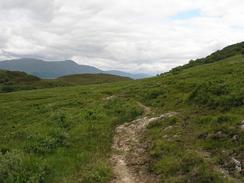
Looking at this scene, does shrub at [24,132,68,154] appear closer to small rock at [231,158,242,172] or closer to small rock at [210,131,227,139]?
small rock at [210,131,227,139]

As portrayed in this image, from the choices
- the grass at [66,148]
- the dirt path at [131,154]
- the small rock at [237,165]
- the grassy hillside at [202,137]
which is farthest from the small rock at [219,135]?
the grass at [66,148]

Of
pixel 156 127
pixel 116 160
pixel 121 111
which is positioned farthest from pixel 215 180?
pixel 121 111

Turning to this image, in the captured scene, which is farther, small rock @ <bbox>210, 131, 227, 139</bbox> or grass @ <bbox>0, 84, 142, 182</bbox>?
small rock @ <bbox>210, 131, 227, 139</bbox>

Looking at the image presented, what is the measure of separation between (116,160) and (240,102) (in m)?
8.70

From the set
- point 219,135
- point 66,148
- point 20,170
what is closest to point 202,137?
point 219,135

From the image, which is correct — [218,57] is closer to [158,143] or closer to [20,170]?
[158,143]

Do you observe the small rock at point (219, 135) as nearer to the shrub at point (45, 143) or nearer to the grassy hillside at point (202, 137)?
the grassy hillside at point (202, 137)

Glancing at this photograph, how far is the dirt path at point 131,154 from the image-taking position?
1493 cm

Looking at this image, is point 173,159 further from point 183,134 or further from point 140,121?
point 140,121

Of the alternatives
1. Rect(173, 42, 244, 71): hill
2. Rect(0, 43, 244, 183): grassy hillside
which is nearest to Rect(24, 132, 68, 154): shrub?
Rect(0, 43, 244, 183): grassy hillside

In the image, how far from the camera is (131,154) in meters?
17.9

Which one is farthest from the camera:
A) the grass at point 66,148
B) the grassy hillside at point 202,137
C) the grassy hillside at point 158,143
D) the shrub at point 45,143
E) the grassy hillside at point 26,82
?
the grassy hillside at point 26,82

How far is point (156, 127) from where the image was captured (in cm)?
2138

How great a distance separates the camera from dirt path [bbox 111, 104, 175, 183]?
49.0 ft
